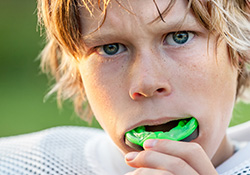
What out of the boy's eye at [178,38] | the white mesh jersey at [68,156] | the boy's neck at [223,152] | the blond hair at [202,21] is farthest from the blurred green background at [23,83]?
the boy's eye at [178,38]

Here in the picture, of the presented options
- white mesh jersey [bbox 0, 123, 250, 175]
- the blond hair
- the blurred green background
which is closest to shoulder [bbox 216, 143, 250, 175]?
white mesh jersey [bbox 0, 123, 250, 175]

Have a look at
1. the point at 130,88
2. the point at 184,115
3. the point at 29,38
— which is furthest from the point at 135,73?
the point at 29,38

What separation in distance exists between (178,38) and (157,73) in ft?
0.36

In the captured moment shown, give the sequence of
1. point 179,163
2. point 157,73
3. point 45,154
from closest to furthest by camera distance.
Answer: point 179,163 < point 157,73 < point 45,154

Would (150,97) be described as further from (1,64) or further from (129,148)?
(1,64)

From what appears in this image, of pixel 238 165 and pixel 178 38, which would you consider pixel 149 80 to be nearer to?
pixel 178 38

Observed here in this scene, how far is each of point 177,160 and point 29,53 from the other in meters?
3.87

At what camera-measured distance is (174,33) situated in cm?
105

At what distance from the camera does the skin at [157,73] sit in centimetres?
101

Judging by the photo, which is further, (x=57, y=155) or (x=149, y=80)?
(x=57, y=155)

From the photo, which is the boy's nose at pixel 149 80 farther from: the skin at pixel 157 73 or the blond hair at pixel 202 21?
the blond hair at pixel 202 21

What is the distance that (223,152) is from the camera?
51.0 inches

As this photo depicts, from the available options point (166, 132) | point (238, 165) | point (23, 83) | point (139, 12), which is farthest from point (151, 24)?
point (23, 83)

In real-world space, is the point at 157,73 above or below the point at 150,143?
above
